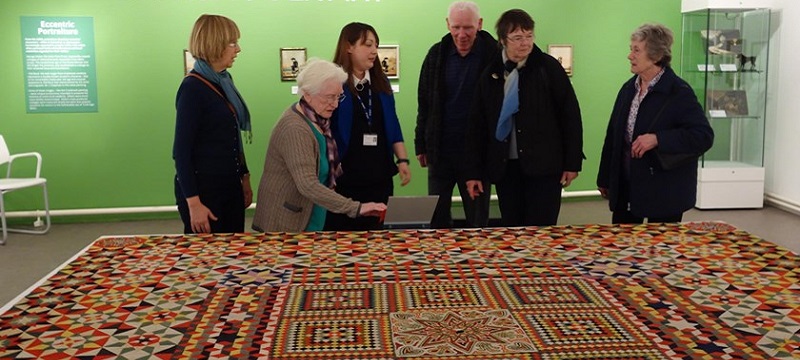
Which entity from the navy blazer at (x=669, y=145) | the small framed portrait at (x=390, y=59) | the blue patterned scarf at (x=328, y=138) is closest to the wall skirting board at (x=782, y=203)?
the small framed portrait at (x=390, y=59)

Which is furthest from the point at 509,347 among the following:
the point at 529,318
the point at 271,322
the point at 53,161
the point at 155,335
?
the point at 53,161

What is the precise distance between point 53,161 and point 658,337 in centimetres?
664

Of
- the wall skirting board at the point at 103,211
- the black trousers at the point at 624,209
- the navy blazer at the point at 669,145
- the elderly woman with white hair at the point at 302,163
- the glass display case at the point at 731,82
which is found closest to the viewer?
the elderly woman with white hair at the point at 302,163

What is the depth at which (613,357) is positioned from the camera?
1.73m

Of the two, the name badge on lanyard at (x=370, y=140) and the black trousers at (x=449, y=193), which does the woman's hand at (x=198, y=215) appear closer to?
the name badge on lanyard at (x=370, y=140)

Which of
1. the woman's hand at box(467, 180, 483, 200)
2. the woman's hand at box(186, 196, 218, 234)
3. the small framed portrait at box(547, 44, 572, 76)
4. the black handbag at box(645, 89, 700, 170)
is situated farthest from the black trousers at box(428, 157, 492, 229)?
the small framed portrait at box(547, 44, 572, 76)

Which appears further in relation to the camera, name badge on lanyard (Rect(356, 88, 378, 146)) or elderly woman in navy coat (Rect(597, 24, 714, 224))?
name badge on lanyard (Rect(356, 88, 378, 146))

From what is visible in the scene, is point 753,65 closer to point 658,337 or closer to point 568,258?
point 568,258

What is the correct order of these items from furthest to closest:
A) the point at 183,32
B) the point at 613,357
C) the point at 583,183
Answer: the point at 583,183 < the point at 183,32 < the point at 613,357

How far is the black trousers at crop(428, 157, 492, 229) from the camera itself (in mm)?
4589

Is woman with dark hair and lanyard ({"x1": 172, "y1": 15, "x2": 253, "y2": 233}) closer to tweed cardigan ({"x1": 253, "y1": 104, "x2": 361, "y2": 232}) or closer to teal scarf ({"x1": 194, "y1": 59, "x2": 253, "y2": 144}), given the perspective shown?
teal scarf ({"x1": 194, "y1": 59, "x2": 253, "y2": 144})

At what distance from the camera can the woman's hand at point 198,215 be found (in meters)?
3.41

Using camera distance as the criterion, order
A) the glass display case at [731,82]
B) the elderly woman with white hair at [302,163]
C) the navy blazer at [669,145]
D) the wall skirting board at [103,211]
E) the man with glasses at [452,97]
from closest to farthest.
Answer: the elderly woman with white hair at [302,163]
the navy blazer at [669,145]
the man with glasses at [452,97]
the wall skirting board at [103,211]
the glass display case at [731,82]

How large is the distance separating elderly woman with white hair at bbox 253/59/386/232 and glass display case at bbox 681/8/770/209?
17.0 ft
